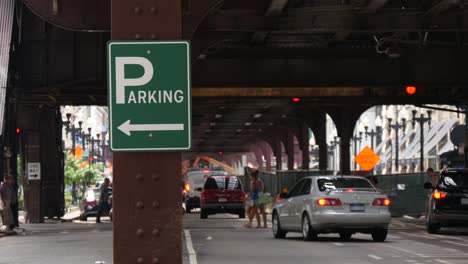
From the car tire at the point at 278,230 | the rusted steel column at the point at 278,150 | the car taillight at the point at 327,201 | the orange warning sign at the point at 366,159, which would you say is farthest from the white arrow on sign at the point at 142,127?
the rusted steel column at the point at 278,150

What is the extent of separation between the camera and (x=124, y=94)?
20.5 feet

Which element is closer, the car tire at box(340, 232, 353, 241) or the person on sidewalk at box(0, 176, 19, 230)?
the car tire at box(340, 232, 353, 241)

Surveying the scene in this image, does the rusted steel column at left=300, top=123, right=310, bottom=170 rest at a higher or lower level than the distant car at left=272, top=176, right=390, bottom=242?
higher

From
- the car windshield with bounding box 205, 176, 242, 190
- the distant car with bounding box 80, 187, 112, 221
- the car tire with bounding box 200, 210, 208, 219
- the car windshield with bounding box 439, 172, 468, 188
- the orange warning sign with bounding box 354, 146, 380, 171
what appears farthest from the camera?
the orange warning sign with bounding box 354, 146, 380, 171

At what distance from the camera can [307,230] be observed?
91.6 feet

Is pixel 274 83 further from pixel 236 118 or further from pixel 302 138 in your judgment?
pixel 302 138

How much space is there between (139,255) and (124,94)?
860 mm

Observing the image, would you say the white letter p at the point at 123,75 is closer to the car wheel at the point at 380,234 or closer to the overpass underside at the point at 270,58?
the overpass underside at the point at 270,58

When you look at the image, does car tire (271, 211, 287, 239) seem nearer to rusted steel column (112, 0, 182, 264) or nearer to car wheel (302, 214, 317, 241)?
car wheel (302, 214, 317, 241)

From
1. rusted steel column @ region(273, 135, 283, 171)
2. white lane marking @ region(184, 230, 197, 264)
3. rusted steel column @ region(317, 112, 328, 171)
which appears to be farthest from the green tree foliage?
white lane marking @ region(184, 230, 197, 264)

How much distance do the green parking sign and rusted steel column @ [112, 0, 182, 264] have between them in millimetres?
62

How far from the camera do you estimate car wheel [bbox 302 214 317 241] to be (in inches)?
1090

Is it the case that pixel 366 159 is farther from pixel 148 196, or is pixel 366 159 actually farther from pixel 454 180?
pixel 148 196

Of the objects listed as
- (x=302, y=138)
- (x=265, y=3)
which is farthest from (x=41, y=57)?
(x=302, y=138)
